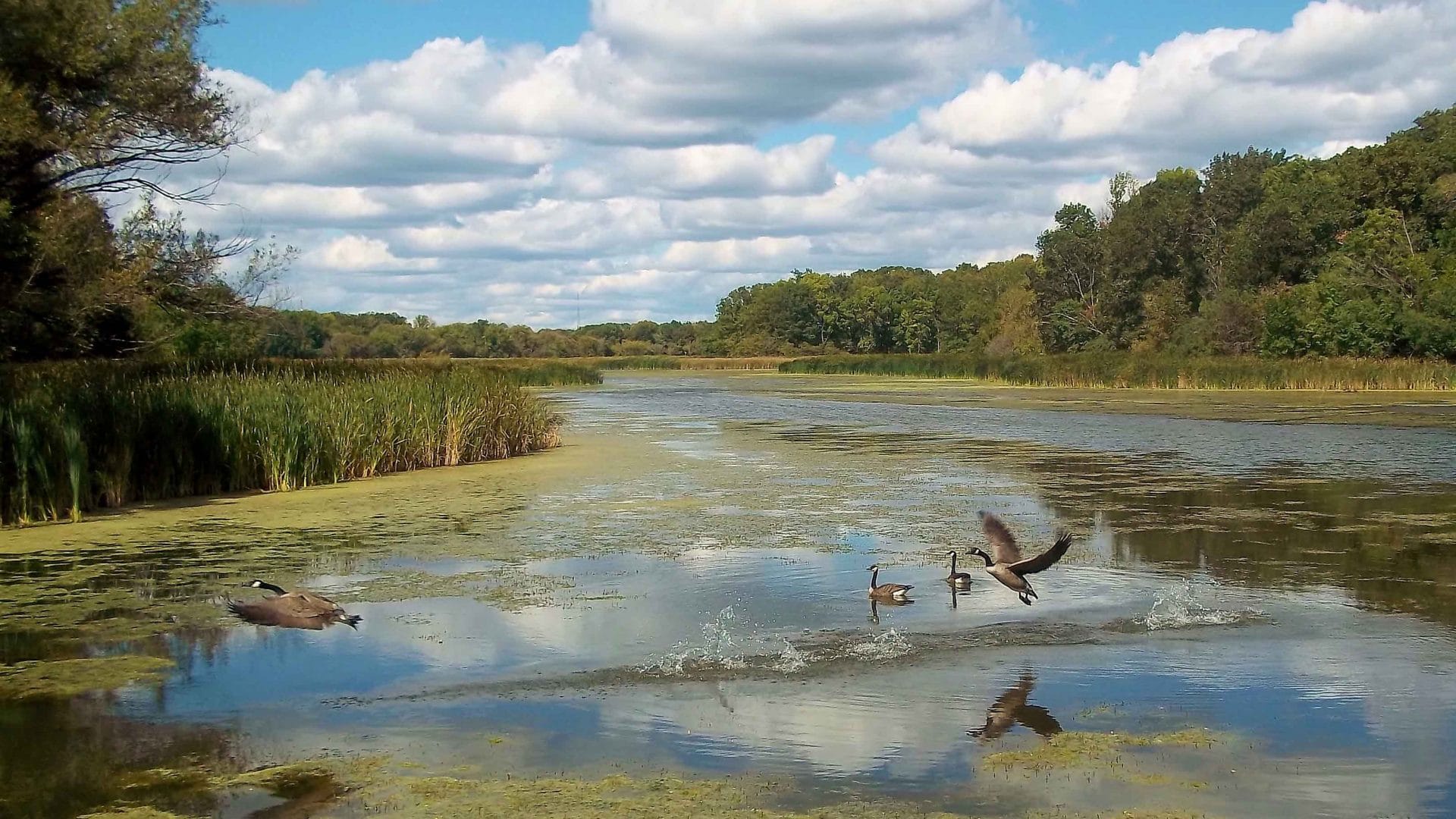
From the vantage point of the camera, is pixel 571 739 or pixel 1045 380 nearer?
pixel 571 739

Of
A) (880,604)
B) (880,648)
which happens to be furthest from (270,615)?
(880,604)

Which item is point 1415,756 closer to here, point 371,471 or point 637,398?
point 371,471

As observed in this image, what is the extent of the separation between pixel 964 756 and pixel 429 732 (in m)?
2.55

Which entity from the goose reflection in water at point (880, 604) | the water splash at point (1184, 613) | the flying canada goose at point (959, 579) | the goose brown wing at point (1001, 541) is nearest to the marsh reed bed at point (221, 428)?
the goose reflection in water at point (880, 604)

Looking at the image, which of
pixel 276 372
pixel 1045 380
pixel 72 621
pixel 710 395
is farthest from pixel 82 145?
pixel 1045 380

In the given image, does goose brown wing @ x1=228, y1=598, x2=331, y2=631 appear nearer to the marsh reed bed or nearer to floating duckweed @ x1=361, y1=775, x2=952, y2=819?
floating duckweed @ x1=361, y1=775, x2=952, y2=819

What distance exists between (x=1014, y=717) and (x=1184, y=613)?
110 inches

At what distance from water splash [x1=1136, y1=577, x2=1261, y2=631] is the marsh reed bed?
35.4 feet

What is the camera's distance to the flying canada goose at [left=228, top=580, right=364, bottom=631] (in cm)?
788

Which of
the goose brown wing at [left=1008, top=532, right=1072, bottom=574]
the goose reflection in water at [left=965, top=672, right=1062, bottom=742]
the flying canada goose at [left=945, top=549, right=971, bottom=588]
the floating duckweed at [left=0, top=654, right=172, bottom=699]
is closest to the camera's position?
the goose reflection in water at [left=965, top=672, right=1062, bottom=742]

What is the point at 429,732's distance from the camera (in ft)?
20.5

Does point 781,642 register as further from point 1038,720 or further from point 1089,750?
point 1089,750

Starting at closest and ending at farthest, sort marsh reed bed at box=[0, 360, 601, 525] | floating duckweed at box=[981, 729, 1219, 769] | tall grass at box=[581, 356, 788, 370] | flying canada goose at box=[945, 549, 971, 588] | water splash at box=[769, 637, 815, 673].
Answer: floating duckweed at box=[981, 729, 1219, 769] → water splash at box=[769, 637, 815, 673] → flying canada goose at box=[945, 549, 971, 588] → marsh reed bed at box=[0, 360, 601, 525] → tall grass at box=[581, 356, 788, 370]

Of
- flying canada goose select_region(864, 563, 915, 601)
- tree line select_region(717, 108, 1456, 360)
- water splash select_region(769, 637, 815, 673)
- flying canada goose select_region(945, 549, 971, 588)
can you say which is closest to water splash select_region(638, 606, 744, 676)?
water splash select_region(769, 637, 815, 673)
